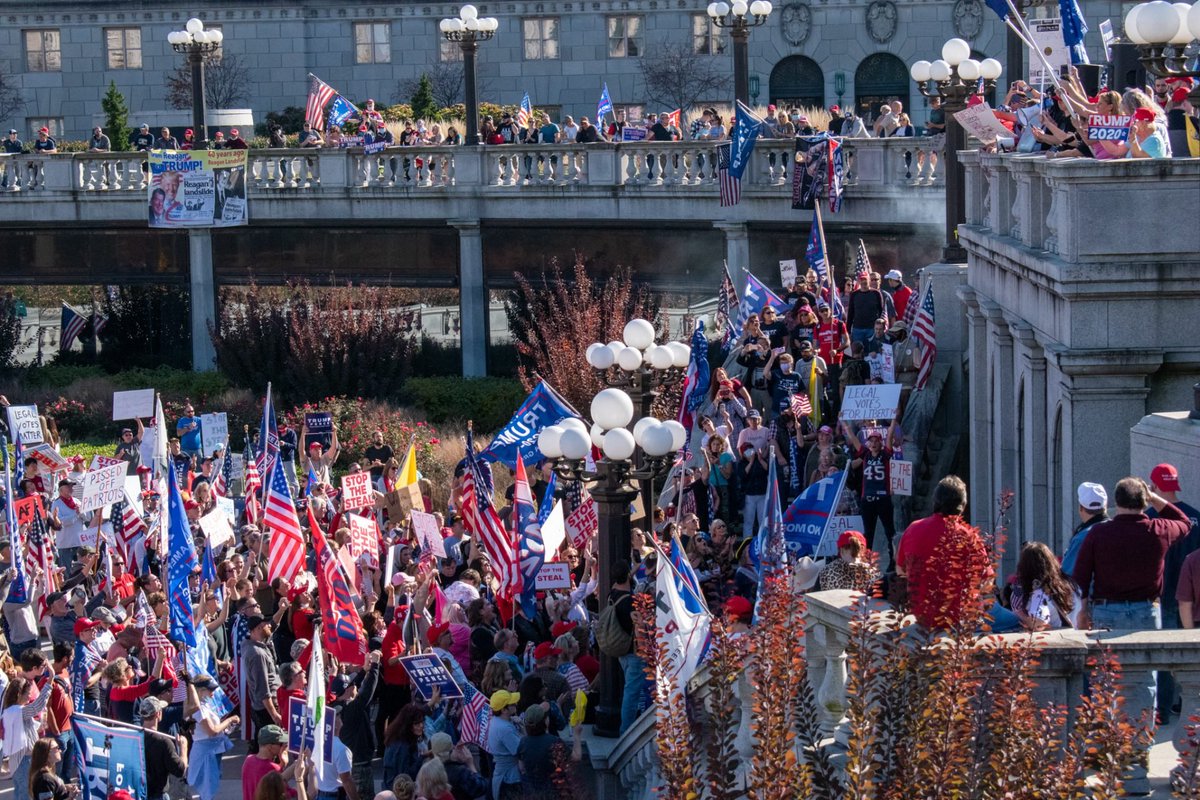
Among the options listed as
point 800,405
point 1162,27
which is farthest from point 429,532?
point 1162,27

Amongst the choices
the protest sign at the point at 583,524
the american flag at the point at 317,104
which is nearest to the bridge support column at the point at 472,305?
the american flag at the point at 317,104

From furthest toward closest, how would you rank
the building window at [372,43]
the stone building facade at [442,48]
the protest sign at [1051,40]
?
the building window at [372,43] < the stone building facade at [442,48] < the protest sign at [1051,40]

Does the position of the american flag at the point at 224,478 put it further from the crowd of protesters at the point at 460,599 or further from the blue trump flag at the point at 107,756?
the blue trump flag at the point at 107,756

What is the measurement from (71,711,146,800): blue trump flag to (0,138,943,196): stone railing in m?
17.3

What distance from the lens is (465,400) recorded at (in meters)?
32.4

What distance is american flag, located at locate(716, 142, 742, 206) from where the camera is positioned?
29.8 metres

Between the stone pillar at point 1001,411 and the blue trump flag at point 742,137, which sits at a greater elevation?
the blue trump flag at point 742,137

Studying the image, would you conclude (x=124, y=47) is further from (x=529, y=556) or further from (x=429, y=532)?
(x=529, y=556)

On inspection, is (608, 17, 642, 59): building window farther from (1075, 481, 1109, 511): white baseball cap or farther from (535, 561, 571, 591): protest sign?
(1075, 481, 1109, 511): white baseball cap

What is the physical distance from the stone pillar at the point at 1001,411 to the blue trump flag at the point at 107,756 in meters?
7.46

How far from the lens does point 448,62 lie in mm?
57500

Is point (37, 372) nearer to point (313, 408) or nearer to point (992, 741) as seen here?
point (313, 408)

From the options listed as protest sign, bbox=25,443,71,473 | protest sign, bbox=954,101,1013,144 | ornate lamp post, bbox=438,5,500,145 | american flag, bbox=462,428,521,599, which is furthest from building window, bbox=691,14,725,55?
american flag, bbox=462,428,521,599

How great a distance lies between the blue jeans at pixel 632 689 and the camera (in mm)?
13102
